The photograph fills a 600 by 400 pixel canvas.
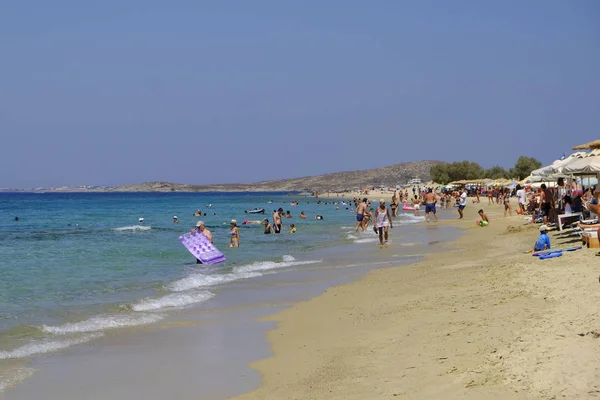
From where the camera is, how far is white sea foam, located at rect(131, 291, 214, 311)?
33.6ft

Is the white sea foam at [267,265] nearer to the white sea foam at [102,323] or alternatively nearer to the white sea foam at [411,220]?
the white sea foam at [102,323]

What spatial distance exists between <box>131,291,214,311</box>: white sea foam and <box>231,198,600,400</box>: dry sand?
1.95 meters

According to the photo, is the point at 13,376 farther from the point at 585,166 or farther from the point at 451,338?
the point at 585,166

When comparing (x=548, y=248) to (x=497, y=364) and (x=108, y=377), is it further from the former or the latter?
(x=108, y=377)

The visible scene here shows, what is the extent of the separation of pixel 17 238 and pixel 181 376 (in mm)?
24444

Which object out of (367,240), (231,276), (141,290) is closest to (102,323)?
(141,290)

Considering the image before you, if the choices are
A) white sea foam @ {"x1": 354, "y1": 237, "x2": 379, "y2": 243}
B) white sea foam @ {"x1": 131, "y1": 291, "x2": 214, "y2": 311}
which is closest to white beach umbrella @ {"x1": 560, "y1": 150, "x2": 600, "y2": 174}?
white sea foam @ {"x1": 354, "y1": 237, "x2": 379, "y2": 243}

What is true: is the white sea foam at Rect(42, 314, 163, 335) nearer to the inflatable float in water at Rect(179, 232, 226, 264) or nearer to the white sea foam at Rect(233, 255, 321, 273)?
the white sea foam at Rect(233, 255, 321, 273)

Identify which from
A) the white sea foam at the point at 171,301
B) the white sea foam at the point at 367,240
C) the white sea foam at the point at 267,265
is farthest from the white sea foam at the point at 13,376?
the white sea foam at the point at 367,240

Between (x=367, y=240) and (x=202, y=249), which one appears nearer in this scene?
(x=202, y=249)

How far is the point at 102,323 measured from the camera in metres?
8.96

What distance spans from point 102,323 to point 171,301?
1.81 meters

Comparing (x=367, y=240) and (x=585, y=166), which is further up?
(x=585, y=166)

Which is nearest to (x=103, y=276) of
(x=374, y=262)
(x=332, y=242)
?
(x=374, y=262)
